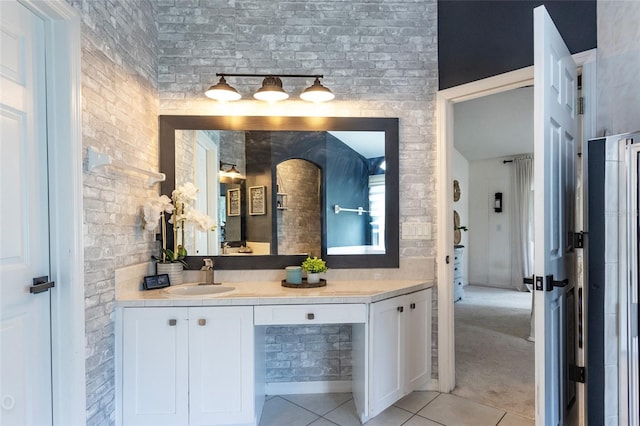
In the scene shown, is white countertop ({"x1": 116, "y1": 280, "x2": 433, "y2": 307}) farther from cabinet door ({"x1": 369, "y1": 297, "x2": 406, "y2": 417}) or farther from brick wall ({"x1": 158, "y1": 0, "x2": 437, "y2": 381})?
brick wall ({"x1": 158, "y1": 0, "x2": 437, "y2": 381})

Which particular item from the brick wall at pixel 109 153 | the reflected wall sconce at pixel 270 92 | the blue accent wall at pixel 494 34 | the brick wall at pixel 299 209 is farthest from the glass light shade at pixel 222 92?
the blue accent wall at pixel 494 34

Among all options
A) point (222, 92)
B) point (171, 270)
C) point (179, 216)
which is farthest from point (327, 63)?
point (171, 270)

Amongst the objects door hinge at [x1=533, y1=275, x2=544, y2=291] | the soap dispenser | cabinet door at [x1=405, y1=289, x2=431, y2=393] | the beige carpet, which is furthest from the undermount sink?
the beige carpet

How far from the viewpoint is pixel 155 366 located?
1.89m

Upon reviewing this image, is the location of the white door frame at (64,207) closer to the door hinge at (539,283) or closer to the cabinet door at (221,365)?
the cabinet door at (221,365)

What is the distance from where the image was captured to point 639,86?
1.63 m

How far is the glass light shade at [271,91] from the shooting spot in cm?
225

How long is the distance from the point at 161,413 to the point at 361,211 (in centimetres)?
177

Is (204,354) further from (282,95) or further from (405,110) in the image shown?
(405,110)

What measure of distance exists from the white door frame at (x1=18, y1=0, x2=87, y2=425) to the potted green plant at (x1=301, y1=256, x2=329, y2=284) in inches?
49.4

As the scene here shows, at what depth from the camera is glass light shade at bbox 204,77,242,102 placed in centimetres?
224

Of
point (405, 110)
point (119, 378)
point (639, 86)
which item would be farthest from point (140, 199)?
point (639, 86)

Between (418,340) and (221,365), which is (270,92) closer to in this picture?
(221,365)

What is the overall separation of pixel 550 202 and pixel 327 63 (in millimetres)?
1713
